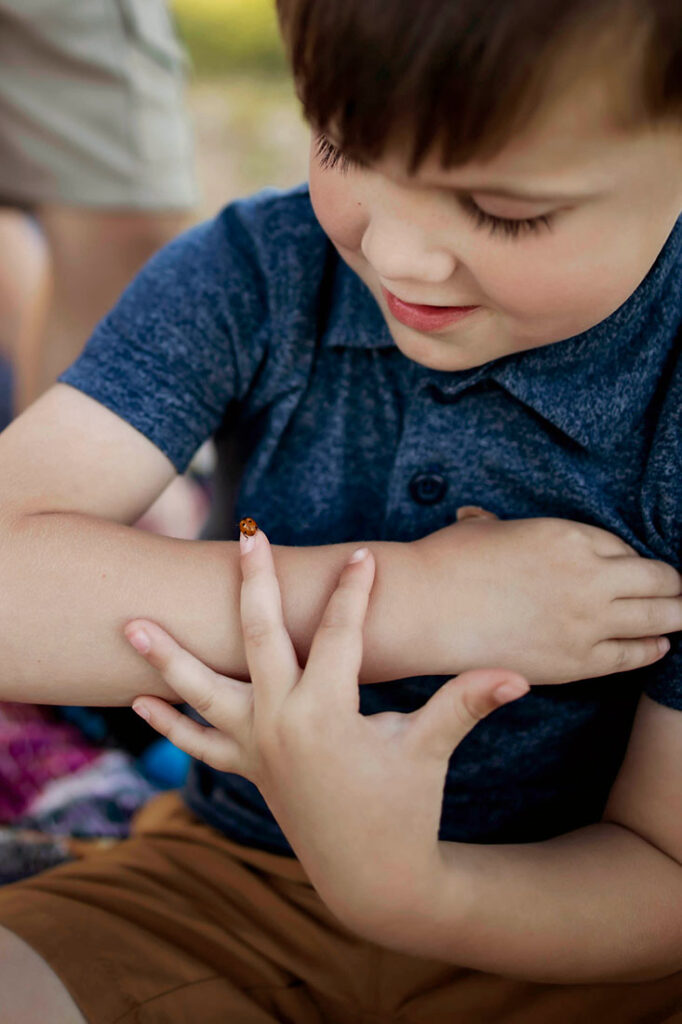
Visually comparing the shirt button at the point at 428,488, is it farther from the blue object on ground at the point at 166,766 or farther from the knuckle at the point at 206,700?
the blue object on ground at the point at 166,766

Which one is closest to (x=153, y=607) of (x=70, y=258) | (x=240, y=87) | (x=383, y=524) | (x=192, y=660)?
(x=192, y=660)

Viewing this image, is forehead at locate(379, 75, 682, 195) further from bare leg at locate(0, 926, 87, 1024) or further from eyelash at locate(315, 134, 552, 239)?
bare leg at locate(0, 926, 87, 1024)

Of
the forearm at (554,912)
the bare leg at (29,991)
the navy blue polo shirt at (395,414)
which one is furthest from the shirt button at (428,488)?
the bare leg at (29,991)

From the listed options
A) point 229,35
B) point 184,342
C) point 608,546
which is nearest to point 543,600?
point 608,546

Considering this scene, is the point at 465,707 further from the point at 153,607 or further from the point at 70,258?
the point at 70,258

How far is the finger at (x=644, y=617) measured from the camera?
90cm

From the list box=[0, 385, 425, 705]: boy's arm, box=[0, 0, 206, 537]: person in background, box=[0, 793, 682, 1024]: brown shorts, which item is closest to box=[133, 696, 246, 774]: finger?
box=[0, 385, 425, 705]: boy's arm

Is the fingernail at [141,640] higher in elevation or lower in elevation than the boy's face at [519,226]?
lower

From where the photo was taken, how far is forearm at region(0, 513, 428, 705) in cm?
85

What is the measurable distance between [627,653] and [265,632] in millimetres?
327

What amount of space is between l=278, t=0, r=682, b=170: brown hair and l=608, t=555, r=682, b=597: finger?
1.29 ft

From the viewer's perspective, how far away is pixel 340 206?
0.78 m

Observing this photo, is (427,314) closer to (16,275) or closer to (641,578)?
(641,578)

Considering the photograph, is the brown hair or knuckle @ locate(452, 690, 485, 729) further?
knuckle @ locate(452, 690, 485, 729)
